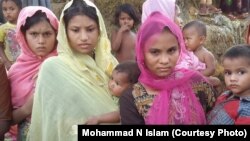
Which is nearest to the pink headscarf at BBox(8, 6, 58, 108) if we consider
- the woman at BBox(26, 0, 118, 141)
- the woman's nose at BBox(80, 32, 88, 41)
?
the woman at BBox(26, 0, 118, 141)

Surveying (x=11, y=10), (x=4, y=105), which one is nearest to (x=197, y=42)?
(x=4, y=105)

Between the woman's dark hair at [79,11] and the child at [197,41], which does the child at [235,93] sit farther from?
the child at [197,41]

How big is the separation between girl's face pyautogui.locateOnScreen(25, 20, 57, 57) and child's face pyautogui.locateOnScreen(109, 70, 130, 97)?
0.50 meters

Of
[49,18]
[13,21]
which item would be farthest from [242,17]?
[49,18]

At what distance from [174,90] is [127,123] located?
293mm

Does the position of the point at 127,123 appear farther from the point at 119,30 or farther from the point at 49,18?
the point at 119,30

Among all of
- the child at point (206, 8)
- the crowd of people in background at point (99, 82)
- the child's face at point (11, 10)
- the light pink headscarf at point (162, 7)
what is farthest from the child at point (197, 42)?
the child at point (206, 8)

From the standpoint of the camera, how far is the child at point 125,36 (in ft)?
17.3

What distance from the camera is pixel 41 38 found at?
285cm

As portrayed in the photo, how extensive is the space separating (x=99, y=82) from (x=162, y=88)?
535mm

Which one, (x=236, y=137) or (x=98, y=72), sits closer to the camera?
(x=236, y=137)

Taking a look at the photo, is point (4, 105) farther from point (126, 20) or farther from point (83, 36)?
point (126, 20)

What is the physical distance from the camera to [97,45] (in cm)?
280

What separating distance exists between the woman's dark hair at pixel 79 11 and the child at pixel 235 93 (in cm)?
83
